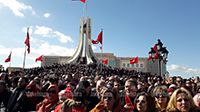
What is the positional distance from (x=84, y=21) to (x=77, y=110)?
168 ft

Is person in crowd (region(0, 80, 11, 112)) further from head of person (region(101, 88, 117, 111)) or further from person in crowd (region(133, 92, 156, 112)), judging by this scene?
person in crowd (region(133, 92, 156, 112))

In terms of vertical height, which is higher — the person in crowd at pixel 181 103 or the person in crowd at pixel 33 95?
the person in crowd at pixel 181 103

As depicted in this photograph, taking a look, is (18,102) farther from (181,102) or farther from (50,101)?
(181,102)

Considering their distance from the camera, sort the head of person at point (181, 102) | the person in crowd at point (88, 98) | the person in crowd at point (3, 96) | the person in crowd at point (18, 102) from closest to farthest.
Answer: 1. the head of person at point (181, 102)
2. the person in crowd at point (88, 98)
3. the person in crowd at point (18, 102)
4. the person in crowd at point (3, 96)

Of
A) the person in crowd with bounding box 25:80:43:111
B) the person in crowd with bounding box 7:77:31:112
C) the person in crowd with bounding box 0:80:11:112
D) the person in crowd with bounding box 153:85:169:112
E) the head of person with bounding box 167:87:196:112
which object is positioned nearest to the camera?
the head of person with bounding box 167:87:196:112

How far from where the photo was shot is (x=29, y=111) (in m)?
5.88

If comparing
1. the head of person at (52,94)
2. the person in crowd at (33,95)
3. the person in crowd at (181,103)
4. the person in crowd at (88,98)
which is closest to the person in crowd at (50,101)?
the head of person at (52,94)

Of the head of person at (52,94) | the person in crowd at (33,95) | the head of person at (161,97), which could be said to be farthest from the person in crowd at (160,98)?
the person in crowd at (33,95)

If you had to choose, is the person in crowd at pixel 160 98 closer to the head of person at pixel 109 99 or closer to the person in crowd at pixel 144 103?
the person in crowd at pixel 144 103

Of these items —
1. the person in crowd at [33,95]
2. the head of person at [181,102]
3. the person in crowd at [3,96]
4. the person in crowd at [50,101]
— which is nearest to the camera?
the head of person at [181,102]

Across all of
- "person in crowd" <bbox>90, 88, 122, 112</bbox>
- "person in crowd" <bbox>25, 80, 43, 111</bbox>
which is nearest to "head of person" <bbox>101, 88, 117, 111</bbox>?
"person in crowd" <bbox>90, 88, 122, 112</bbox>

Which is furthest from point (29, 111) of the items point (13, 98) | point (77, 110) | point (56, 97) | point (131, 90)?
point (77, 110)

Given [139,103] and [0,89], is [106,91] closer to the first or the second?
[139,103]

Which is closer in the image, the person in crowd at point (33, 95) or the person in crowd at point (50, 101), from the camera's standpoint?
the person in crowd at point (50, 101)
